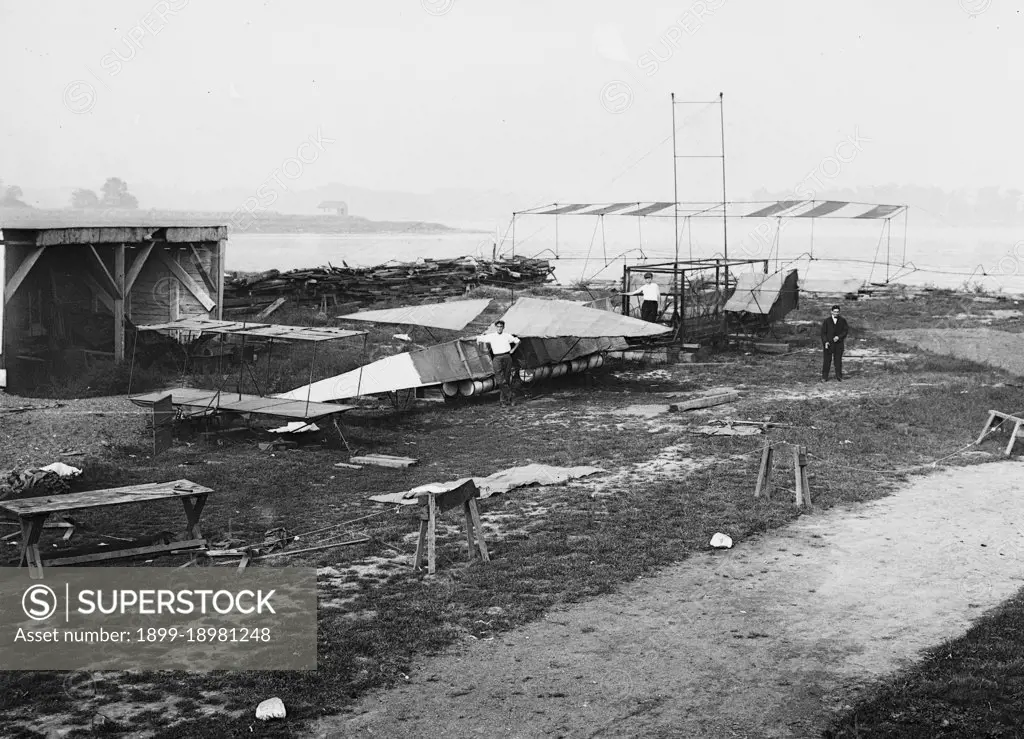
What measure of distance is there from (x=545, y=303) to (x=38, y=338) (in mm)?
11807

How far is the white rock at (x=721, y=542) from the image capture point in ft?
35.8

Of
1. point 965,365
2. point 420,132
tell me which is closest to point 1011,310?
point 965,365

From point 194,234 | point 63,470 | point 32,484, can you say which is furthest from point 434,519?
point 194,234

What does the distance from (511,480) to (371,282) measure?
23003 mm

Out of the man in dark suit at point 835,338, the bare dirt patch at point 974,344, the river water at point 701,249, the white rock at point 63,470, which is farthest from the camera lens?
the river water at point 701,249

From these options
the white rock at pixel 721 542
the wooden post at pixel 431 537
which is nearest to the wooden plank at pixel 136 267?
the wooden post at pixel 431 537

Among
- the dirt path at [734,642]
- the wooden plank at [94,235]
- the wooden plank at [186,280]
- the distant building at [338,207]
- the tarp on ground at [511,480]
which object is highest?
the distant building at [338,207]

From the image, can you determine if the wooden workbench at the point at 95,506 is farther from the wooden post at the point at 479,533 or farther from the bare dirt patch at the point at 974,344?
the bare dirt patch at the point at 974,344

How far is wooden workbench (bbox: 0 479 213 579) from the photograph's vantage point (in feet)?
30.7

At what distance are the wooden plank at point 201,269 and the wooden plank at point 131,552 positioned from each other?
15.3 meters

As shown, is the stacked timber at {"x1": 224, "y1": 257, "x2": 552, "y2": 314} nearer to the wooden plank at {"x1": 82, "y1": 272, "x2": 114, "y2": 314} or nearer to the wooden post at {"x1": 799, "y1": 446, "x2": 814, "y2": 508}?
the wooden plank at {"x1": 82, "y1": 272, "x2": 114, "y2": 314}

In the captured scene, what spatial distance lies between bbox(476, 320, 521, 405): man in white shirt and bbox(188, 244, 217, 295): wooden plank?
803cm

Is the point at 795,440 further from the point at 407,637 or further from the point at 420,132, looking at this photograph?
the point at 420,132

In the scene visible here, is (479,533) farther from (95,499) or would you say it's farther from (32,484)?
(32,484)
